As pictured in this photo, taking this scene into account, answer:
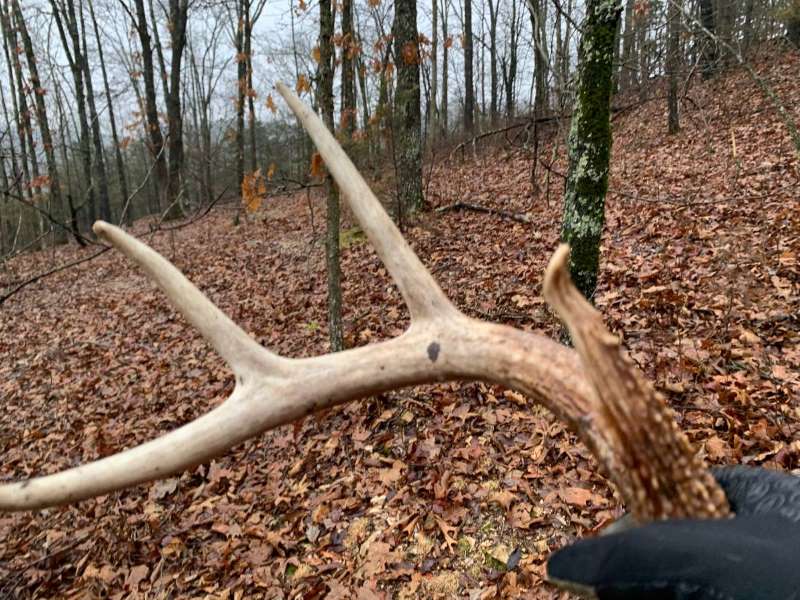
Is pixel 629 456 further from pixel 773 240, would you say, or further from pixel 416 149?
pixel 416 149

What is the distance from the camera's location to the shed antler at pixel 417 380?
98 centimetres

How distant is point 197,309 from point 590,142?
3019mm

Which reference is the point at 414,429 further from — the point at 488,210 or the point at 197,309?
the point at 488,210

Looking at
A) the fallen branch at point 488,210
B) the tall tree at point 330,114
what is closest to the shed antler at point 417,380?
the tall tree at point 330,114

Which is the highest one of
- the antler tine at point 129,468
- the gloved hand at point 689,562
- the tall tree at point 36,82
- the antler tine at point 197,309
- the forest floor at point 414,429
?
the tall tree at point 36,82

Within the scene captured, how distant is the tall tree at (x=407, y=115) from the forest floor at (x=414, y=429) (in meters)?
1.51

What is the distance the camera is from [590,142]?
3311 millimetres

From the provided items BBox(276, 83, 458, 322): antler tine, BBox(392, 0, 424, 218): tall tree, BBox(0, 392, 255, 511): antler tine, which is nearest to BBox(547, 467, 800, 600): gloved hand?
BBox(276, 83, 458, 322): antler tine

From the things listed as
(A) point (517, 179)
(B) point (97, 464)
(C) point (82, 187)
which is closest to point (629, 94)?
(A) point (517, 179)

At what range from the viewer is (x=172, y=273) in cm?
128

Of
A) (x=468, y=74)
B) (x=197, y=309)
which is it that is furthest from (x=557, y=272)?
(x=468, y=74)

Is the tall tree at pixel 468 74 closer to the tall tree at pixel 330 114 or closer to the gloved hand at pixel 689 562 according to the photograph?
the tall tree at pixel 330 114

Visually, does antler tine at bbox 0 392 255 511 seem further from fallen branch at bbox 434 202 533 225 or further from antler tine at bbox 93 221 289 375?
fallen branch at bbox 434 202 533 225

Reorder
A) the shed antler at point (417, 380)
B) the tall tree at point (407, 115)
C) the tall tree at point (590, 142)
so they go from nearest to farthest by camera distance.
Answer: the shed antler at point (417, 380) → the tall tree at point (590, 142) → the tall tree at point (407, 115)
